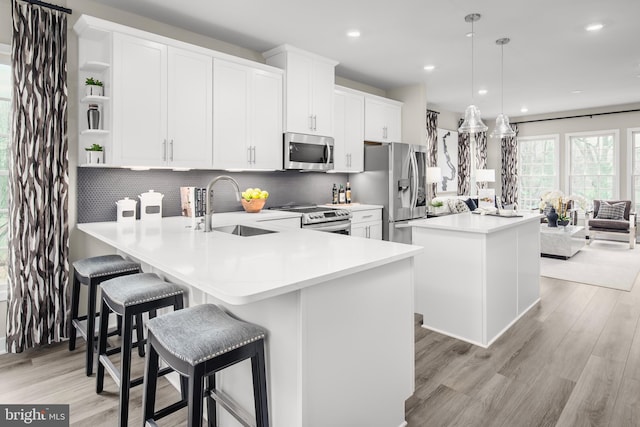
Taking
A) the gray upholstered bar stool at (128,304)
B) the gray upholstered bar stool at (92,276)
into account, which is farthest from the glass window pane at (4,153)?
the gray upholstered bar stool at (128,304)

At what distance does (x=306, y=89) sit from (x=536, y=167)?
22.2 feet

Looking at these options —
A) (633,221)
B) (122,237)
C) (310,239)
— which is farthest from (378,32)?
Result: (633,221)

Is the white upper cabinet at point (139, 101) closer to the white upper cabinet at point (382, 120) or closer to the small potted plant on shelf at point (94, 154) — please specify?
the small potted plant on shelf at point (94, 154)

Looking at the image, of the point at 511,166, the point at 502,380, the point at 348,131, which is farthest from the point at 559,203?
the point at 502,380

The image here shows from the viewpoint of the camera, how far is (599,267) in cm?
516

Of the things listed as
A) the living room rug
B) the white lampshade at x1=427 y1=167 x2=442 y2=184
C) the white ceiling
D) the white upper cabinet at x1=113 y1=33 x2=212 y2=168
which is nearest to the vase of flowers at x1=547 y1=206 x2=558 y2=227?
the living room rug

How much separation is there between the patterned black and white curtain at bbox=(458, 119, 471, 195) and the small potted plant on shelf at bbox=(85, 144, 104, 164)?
23.1 ft

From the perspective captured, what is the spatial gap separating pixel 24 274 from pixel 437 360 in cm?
302

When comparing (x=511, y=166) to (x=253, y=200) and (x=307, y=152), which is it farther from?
(x=253, y=200)

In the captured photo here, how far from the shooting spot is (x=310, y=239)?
7.02 ft

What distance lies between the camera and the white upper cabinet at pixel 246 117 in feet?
11.6

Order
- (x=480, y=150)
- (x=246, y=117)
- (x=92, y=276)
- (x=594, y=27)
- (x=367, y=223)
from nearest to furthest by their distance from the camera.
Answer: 1. (x=92, y=276)
2. (x=594, y=27)
3. (x=246, y=117)
4. (x=367, y=223)
5. (x=480, y=150)

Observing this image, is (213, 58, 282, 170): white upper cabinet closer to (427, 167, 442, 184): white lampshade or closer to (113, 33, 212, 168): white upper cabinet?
(113, 33, 212, 168): white upper cabinet

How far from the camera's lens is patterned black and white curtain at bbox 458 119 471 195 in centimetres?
818
